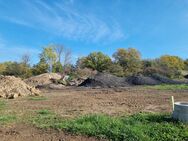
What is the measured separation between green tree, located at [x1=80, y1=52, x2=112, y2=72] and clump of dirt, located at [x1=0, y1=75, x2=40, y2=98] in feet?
163

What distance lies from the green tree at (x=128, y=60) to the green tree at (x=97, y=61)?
3.48 m

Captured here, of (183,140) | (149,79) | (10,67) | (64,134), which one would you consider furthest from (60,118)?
(10,67)

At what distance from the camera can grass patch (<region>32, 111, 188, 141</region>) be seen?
767 cm

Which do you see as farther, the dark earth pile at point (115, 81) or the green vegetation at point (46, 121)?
the dark earth pile at point (115, 81)

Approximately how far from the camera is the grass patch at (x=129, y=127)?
7672 mm

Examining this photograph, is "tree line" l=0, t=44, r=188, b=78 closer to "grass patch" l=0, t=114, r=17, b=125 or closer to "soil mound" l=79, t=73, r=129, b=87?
"soil mound" l=79, t=73, r=129, b=87

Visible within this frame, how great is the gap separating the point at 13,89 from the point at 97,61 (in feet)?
174

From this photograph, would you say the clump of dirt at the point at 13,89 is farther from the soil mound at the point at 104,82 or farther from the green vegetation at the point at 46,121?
the soil mound at the point at 104,82

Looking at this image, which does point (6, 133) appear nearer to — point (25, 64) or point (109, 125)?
point (109, 125)

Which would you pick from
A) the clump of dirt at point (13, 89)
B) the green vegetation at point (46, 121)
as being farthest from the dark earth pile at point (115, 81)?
the green vegetation at point (46, 121)

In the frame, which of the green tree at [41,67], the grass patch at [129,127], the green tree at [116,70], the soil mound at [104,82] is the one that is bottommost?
the grass patch at [129,127]

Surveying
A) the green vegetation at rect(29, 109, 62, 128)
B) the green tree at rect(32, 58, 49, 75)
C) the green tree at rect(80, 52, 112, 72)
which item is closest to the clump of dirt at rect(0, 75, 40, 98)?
Answer: the green vegetation at rect(29, 109, 62, 128)

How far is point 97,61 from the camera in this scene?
7256 cm

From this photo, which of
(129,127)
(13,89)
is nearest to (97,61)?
(13,89)
